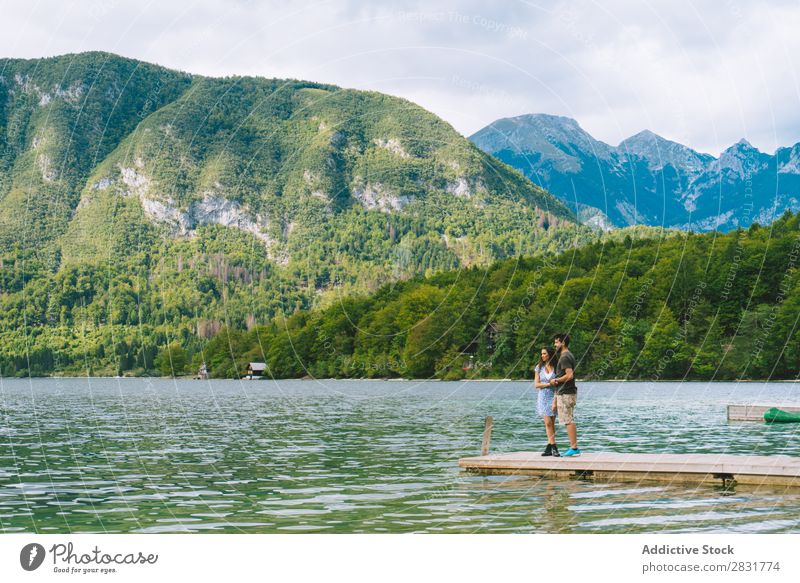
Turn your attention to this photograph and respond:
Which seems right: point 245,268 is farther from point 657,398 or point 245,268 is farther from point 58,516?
point 58,516

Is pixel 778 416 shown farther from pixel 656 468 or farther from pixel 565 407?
pixel 565 407

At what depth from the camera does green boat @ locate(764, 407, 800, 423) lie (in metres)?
48.1

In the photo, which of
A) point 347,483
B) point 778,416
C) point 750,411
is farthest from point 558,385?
point 750,411

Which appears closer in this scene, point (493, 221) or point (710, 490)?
point (710, 490)

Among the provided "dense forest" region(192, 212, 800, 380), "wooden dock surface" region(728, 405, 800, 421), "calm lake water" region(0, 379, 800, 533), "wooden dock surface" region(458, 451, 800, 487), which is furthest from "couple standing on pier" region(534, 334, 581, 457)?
"dense forest" region(192, 212, 800, 380)

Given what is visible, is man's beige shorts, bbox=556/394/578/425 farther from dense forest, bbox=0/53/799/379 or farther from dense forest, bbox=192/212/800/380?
dense forest, bbox=192/212/800/380

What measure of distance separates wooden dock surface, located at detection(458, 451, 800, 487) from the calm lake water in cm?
58

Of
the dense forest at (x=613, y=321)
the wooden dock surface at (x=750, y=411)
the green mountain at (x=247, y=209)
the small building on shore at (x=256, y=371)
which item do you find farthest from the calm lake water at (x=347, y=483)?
the small building on shore at (x=256, y=371)

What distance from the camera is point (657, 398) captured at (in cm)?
7644

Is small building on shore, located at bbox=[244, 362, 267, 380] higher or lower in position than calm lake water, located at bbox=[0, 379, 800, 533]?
lower

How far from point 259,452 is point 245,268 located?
31063 mm

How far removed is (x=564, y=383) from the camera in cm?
2433

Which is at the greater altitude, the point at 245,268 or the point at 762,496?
the point at 245,268
